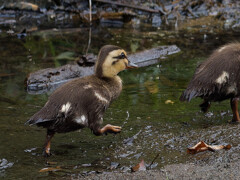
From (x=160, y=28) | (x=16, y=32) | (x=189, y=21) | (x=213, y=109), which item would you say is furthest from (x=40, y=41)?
(x=213, y=109)

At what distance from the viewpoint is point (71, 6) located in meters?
13.9

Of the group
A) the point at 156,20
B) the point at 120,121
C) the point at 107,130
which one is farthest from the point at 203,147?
the point at 156,20

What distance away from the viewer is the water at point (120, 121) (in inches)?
182

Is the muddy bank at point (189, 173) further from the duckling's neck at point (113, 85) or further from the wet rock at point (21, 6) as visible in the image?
the wet rock at point (21, 6)

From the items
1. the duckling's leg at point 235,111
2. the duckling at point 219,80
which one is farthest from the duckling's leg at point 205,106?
the duckling's leg at point 235,111

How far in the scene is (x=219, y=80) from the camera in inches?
214

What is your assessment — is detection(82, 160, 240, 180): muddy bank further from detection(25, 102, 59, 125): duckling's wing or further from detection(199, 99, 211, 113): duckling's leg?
detection(199, 99, 211, 113): duckling's leg

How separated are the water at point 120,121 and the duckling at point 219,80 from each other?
38 cm

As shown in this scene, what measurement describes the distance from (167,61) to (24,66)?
277 cm

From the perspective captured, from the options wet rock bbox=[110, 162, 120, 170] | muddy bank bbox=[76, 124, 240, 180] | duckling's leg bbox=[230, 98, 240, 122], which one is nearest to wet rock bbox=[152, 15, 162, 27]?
duckling's leg bbox=[230, 98, 240, 122]

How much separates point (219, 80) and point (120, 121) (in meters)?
1.38

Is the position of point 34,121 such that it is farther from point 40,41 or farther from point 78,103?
point 40,41

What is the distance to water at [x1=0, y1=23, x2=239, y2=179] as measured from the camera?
4.62m

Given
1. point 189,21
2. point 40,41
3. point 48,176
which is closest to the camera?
point 48,176
